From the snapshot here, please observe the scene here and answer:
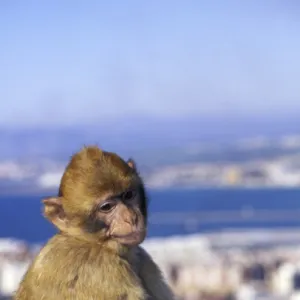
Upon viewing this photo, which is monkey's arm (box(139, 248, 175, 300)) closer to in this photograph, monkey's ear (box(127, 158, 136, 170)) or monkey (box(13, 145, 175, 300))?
monkey (box(13, 145, 175, 300))

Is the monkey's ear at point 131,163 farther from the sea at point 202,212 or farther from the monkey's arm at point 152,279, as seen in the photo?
the sea at point 202,212

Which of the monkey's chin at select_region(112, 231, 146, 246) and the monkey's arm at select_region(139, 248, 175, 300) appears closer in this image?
the monkey's chin at select_region(112, 231, 146, 246)

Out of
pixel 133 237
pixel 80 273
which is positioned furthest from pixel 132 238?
pixel 80 273

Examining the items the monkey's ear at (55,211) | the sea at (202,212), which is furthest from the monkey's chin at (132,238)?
the sea at (202,212)

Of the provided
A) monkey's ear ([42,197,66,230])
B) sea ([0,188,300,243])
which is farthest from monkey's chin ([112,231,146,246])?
sea ([0,188,300,243])

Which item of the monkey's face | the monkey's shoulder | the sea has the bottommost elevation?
the monkey's shoulder

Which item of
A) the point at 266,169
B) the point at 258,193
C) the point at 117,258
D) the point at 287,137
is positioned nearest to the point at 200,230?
the point at 266,169

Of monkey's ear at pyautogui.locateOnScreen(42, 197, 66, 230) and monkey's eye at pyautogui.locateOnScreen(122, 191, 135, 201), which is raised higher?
monkey's eye at pyautogui.locateOnScreen(122, 191, 135, 201)

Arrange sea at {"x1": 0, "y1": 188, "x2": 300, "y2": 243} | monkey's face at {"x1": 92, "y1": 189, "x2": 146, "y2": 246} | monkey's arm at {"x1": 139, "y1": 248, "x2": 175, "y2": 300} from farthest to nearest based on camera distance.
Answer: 1. sea at {"x1": 0, "y1": 188, "x2": 300, "y2": 243}
2. monkey's arm at {"x1": 139, "y1": 248, "x2": 175, "y2": 300}
3. monkey's face at {"x1": 92, "y1": 189, "x2": 146, "y2": 246}
